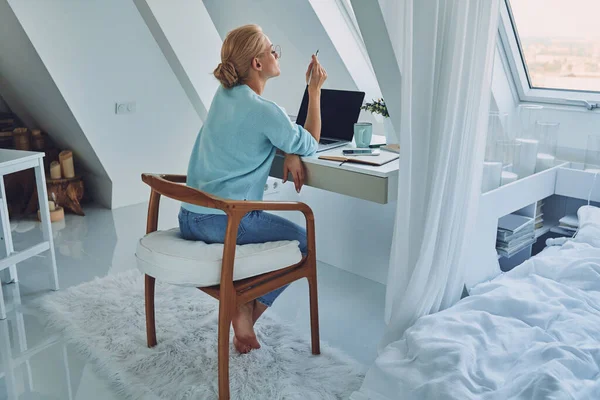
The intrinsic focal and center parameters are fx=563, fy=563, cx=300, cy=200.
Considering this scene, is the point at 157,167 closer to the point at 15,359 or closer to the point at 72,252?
the point at 72,252

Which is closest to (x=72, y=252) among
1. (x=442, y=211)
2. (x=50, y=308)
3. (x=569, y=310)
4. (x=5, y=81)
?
(x=50, y=308)

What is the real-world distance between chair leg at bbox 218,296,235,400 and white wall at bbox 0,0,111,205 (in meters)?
2.12

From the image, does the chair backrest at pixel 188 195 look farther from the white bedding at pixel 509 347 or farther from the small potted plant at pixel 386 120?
the small potted plant at pixel 386 120

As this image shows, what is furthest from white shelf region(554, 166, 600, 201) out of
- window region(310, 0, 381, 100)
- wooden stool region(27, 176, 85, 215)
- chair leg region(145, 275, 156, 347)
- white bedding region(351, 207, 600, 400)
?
wooden stool region(27, 176, 85, 215)

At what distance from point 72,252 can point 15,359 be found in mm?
1138

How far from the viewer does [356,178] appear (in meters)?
2.02

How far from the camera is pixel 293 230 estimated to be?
2.03 meters

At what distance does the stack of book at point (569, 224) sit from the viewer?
2.70 m

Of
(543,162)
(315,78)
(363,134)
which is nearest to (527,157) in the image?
(543,162)

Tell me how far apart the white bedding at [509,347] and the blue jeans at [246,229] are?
53 centimetres

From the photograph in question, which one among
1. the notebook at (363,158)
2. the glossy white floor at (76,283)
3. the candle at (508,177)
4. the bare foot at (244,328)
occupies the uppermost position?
the notebook at (363,158)

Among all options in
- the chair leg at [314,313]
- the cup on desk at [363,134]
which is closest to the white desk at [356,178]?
the cup on desk at [363,134]

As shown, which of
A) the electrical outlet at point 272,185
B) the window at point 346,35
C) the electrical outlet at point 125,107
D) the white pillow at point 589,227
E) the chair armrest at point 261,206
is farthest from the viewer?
the electrical outlet at point 125,107

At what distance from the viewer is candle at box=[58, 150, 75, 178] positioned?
3.81 meters
